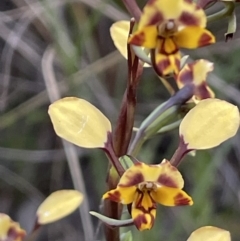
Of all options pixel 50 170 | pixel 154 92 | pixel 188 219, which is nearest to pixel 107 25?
pixel 154 92

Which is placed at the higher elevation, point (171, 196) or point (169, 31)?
point (169, 31)

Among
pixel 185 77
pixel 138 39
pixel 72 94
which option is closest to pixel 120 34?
pixel 185 77

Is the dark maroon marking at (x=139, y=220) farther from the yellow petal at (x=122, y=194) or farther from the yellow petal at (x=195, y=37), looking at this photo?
the yellow petal at (x=195, y=37)

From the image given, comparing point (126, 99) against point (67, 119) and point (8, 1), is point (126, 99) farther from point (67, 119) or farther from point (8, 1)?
point (8, 1)

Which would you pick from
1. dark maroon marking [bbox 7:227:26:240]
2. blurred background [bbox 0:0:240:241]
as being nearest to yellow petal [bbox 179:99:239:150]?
dark maroon marking [bbox 7:227:26:240]

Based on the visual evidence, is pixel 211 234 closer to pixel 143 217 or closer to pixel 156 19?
pixel 143 217

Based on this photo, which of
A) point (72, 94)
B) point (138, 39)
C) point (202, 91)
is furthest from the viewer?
point (72, 94)
